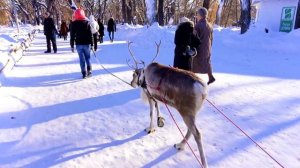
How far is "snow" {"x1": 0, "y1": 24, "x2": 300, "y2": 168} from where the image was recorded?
182 inches

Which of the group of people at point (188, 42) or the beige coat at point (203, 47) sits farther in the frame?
the beige coat at point (203, 47)

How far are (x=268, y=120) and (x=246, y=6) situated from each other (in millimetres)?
15618

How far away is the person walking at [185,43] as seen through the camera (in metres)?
6.18

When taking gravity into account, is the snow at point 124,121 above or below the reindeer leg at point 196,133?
below

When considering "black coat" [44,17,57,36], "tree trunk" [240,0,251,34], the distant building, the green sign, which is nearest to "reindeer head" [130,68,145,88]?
"black coat" [44,17,57,36]

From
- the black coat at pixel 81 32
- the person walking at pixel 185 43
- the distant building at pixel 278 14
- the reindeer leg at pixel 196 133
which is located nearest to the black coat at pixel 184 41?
the person walking at pixel 185 43

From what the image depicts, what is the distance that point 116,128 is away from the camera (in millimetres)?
5711

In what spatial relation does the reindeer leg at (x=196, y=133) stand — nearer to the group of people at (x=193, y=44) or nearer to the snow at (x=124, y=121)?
the snow at (x=124, y=121)

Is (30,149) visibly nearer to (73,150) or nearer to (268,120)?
(73,150)

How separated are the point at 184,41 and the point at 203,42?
45.3 inches

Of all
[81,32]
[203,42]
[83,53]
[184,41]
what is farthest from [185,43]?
[83,53]

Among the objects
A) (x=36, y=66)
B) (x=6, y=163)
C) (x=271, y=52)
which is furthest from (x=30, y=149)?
(x=271, y=52)

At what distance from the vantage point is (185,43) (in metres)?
6.30

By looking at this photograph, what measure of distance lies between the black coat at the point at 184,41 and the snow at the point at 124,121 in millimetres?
1039
